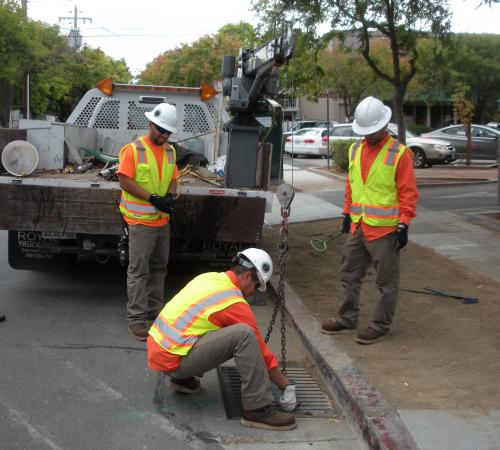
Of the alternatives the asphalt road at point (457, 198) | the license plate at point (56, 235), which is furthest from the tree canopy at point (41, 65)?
the license plate at point (56, 235)

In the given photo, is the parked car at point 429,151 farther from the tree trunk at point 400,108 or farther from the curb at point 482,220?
the curb at point 482,220

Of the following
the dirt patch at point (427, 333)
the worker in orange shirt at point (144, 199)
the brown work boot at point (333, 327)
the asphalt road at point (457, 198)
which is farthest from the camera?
the asphalt road at point (457, 198)

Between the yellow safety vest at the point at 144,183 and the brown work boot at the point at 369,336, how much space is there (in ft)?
6.42

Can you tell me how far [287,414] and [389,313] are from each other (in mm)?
1644

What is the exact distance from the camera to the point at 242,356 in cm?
448

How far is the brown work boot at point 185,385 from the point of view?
5023 millimetres

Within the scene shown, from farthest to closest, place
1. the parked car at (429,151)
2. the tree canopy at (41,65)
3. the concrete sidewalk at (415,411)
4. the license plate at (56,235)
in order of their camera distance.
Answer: the tree canopy at (41,65) → the parked car at (429,151) → the license plate at (56,235) → the concrete sidewalk at (415,411)

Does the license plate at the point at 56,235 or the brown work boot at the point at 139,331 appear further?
the license plate at the point at 56,235

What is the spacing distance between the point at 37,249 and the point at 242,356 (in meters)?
3.69

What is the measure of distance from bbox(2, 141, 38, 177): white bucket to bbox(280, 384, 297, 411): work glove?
3546 millimetres

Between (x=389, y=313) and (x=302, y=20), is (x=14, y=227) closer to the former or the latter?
(x=389, y=313)

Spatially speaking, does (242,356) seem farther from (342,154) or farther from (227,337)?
(342,154)

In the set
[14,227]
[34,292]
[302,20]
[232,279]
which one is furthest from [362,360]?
[302,20]

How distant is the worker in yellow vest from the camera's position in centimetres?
452
